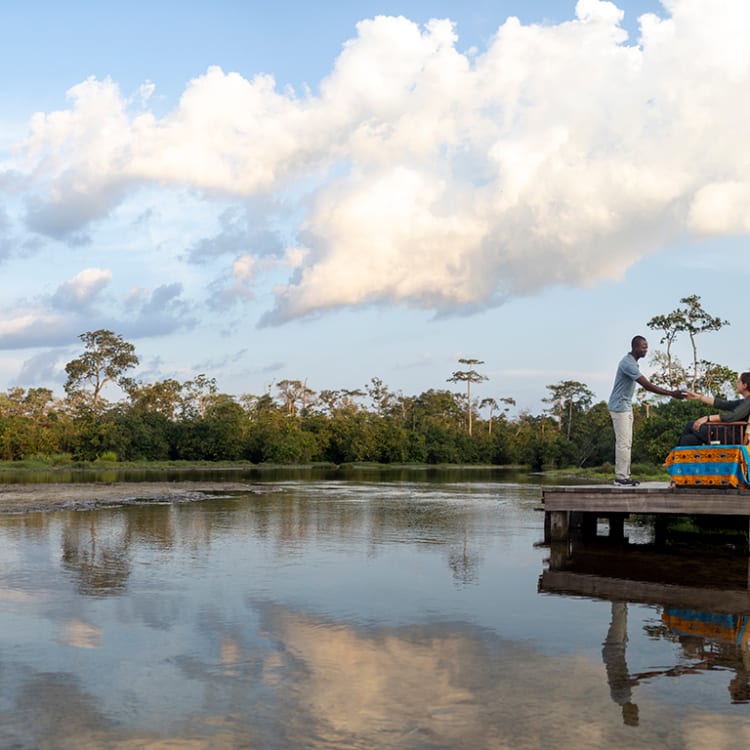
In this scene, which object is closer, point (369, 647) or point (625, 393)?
point (369, 647)

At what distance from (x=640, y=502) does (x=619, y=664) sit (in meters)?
5.62

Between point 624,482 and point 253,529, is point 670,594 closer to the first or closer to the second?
point 624,482

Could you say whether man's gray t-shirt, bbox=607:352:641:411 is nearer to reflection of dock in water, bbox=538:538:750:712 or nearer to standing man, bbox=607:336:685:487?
standing man, bbox=607:336:685:487

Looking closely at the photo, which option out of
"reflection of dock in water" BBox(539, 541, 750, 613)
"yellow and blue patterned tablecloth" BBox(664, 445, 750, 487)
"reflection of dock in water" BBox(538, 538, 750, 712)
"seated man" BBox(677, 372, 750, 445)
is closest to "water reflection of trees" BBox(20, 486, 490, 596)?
"reflection of dock in water" BBox(539, 541, 750, 613)

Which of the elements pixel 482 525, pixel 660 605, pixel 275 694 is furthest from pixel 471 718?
pixel 482 525

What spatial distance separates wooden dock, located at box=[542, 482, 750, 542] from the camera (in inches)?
434

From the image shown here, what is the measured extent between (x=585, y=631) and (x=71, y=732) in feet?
15.6

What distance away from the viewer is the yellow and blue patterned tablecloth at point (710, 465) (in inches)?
428

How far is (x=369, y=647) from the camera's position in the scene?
714 cm

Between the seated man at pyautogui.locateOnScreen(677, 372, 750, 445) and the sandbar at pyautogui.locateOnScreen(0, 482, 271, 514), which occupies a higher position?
the seated man at pyautogui.locateOnScreen(677, 372, 750, 445)

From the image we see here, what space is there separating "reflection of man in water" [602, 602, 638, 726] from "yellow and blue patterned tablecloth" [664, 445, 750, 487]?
308 cm

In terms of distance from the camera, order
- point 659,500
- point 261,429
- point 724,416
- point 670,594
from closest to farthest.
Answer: point 670,594 < point 724,416 < point 659,500 < point 261,429

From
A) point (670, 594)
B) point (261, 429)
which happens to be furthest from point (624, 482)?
point (261, 429)

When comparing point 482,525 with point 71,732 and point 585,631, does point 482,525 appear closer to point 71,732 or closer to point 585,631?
point 585,631
